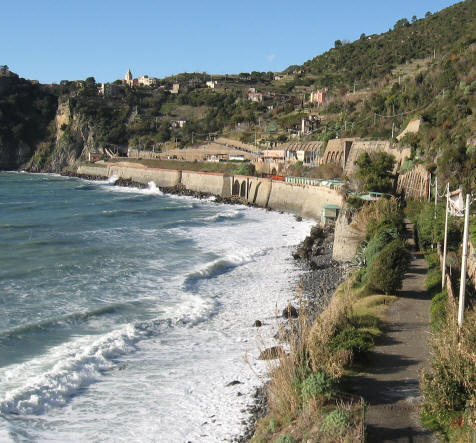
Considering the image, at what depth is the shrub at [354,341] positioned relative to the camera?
1173 centimetres

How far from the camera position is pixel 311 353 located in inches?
395

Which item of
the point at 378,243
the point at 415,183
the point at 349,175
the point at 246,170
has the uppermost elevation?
the point at 246,170

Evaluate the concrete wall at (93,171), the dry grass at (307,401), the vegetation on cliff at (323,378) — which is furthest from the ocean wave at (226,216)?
the concrete wall at (93,171)

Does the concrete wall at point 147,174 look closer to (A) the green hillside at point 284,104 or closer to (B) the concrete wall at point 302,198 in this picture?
Result: (A) the green hillside at point 284,104

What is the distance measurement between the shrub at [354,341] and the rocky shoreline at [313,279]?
1.10 metres

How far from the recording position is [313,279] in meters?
22.0

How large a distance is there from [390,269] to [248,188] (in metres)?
41.2

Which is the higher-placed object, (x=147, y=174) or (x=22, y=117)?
(x=22, y=117)

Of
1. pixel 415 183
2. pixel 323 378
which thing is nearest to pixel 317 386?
pixel 323 378

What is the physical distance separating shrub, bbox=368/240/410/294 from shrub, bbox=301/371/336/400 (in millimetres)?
7579

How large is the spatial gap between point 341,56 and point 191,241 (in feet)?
353

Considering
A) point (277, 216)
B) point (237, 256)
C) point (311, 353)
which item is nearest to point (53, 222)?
point (277, 216)

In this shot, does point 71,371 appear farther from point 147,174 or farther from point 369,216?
point 147,174

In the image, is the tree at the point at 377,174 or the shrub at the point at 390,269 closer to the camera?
the shrub at the point at 390,269
